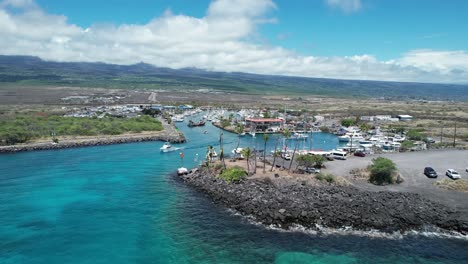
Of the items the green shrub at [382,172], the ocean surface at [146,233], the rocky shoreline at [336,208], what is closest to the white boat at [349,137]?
the green shrub at [382,172]

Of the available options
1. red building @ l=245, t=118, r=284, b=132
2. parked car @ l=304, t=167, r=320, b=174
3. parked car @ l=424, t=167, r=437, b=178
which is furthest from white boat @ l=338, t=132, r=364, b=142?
parked car @ l=304, t=167, r=320, b=174

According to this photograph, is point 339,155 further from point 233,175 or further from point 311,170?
point 233,175

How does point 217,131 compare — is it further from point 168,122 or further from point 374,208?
point 374,208

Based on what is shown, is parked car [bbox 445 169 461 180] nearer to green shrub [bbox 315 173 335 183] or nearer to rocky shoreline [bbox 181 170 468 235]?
rocky shoreline [bbox 181 170 468 235]

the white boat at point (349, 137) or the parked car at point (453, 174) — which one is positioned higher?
the parked car at point (453, 174)

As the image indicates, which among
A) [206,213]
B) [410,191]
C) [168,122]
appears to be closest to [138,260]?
[206,213]


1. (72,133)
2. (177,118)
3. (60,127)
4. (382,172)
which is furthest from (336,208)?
(177,118)

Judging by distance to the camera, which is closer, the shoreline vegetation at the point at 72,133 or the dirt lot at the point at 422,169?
the dirt lot at the point at 422,169

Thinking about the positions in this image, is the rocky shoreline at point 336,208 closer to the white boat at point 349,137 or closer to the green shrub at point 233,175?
the green shrub at point 233,175
